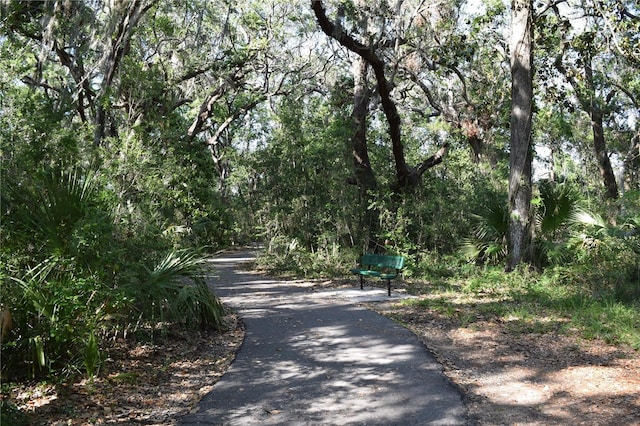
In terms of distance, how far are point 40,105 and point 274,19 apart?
10862 millimetres

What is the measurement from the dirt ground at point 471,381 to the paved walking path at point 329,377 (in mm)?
234

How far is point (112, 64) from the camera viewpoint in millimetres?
8977

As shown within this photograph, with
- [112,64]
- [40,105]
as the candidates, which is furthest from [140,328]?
[112,64]

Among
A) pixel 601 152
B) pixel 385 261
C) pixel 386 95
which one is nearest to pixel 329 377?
pixel 385 261

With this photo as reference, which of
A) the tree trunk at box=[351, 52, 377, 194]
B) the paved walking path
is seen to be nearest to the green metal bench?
the paved walking path

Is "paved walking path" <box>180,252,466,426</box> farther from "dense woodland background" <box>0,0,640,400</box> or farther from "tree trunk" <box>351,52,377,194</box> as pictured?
"tree trunk" <box>351,52,377,194</box>

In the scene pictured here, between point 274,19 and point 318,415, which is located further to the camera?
point 274,19

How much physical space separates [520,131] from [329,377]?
30.4 ft

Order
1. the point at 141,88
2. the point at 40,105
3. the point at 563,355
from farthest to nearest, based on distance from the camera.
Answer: the point at 141,88, the point at 40,105, the point at 563,355

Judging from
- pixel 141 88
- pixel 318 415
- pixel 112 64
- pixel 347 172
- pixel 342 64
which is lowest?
pixel 318 415

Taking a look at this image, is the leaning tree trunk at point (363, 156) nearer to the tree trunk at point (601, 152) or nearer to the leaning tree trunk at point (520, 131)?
the leaning tree trunk at point (520, 131)

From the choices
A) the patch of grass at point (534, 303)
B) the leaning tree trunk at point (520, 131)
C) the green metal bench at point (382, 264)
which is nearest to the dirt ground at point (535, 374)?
the patch of grass at point (534, 303)

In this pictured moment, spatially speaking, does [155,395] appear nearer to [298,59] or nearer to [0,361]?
[0,361]

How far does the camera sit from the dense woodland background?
5711 millimetres
